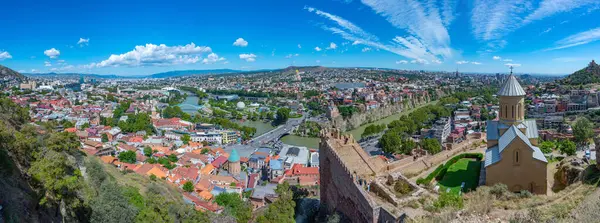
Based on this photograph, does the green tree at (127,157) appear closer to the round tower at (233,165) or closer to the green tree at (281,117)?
the round tower at (233,165)

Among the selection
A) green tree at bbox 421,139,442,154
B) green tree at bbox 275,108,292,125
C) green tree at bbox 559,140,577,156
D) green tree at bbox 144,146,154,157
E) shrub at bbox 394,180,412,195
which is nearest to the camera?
shrub at bbox 394,180,412,195

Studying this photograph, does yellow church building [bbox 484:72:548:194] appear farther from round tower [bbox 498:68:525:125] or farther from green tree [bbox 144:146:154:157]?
green tree [bbox 144:146:154:157]

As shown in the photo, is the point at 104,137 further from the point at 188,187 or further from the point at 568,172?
the point at 568,172

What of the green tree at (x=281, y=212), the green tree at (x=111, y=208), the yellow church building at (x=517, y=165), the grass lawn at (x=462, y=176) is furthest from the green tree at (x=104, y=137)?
the yellow church building at (x=517, y=165)

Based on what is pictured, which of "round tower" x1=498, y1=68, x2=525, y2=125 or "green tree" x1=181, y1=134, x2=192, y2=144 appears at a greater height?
"round tower" x1=498, y1=68, x2=525, y2=125

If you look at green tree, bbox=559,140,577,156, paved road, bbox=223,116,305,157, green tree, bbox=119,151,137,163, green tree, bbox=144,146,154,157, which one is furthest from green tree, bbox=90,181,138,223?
paved road, bbox=223,116,305,157

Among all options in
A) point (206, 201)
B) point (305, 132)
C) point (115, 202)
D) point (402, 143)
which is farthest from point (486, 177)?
point (305, 132)

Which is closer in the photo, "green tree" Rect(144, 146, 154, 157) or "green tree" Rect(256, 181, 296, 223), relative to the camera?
"green tree" Rect(256, 181, 296, 223)

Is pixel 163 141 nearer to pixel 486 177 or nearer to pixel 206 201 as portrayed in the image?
pixel 206 201
